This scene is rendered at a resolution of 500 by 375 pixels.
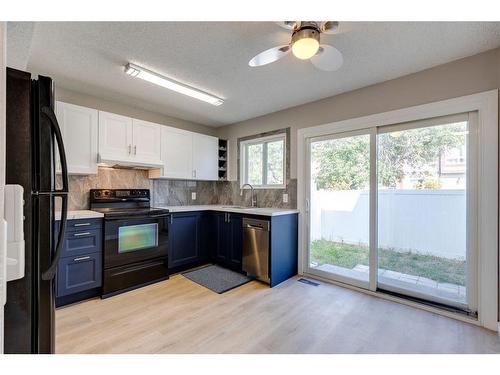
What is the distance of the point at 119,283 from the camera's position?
273 centimetres

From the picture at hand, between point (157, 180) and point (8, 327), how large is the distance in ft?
9.42

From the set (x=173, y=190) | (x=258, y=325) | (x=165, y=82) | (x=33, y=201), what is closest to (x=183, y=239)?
(x=173, y=190)

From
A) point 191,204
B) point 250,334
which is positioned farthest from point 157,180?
point 250,334

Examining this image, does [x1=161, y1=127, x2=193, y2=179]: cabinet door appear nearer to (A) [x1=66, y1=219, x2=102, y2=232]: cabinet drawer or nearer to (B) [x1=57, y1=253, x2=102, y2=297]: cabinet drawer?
(A) [x1=66, y1=219, x2=102, y2=232]: cabinet drawer

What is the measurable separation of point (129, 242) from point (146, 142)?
1372mm

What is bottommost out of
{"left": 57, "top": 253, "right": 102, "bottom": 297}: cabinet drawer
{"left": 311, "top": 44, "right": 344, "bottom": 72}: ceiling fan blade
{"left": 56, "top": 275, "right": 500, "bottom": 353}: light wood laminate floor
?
{"left": 56, "top": 275, "right": 500, "bottom": 353}: light wood laminate floor

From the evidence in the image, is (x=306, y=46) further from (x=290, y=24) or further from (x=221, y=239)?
(x=221, y=239)

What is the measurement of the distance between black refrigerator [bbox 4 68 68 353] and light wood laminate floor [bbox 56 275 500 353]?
2.48 ft

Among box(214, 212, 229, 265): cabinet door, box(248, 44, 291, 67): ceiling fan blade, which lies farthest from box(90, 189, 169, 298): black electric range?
box(248, 44, 291, 67): ceiling fan blade

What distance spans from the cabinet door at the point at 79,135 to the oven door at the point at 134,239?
73 centimetres

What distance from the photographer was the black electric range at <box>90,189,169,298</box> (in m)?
2.69

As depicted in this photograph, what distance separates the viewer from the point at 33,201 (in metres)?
1.20

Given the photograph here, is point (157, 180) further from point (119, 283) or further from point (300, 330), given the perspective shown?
point (300, 330)

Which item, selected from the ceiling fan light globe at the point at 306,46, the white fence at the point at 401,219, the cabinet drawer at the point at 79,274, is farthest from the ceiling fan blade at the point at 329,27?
the cabinet drawer at the point at 79,274
